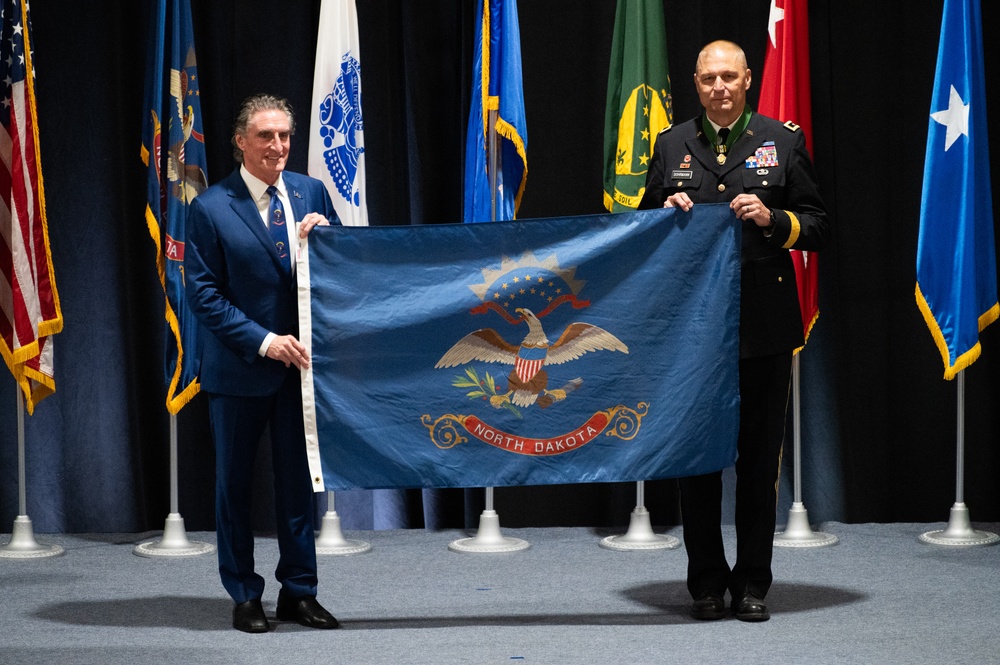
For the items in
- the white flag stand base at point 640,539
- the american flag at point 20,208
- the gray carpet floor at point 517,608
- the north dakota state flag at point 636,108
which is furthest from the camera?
the north dakota state flag at point 636,108

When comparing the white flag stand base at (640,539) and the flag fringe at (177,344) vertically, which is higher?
the flag fringe at (177,344)

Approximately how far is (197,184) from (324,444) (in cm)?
177

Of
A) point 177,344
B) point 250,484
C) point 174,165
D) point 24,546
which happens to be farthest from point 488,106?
point 24,546

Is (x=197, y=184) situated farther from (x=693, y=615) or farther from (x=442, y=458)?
(x=693, y=615)

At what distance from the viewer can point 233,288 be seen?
339 cm

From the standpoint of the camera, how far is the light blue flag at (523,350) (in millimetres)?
3445

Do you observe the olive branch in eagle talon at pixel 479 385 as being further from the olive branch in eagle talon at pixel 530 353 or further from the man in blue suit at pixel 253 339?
the man in blue suit at pixel 253 339

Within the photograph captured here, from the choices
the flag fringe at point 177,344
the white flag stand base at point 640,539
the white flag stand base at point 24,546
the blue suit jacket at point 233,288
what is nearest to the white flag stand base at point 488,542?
the white flag stand base at point 640,539

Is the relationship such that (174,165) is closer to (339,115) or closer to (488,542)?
(339,115)

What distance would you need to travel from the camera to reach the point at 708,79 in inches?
133

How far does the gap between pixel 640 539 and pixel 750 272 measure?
1.70m

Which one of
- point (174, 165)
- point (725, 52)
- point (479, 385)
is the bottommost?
point (479, 385)

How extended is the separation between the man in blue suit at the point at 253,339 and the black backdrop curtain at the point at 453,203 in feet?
6.11

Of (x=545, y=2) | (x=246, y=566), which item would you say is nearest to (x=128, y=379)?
(x=246, y=566)
